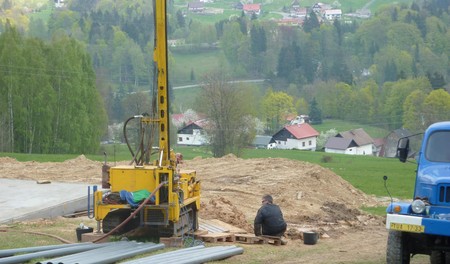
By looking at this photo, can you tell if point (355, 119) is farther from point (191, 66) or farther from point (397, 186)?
point (397, 186)

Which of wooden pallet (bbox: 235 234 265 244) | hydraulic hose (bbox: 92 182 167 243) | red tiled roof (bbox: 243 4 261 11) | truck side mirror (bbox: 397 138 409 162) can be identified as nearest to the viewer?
truck side mirror (bbox: 397 138 409 162)

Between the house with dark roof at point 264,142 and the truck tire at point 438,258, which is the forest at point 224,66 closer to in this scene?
the house with dark roof at point 264,142

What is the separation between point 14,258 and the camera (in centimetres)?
1512

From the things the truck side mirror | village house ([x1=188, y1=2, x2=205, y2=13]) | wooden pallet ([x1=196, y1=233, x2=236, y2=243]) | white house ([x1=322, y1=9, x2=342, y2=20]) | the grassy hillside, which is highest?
village house ([x1=188, y1=2, x2=205, y2=13])

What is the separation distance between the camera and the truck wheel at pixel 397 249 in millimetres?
14453

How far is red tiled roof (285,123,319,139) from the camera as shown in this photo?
87.7 metres

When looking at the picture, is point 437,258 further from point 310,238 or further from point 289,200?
point 289,200

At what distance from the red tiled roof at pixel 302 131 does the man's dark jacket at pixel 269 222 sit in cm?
6681

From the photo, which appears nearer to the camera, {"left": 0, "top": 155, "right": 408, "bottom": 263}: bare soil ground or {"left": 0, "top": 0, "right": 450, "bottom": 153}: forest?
{"left": 0, "top": 155, "right": 408, "bottom": 263}: bare soil ground

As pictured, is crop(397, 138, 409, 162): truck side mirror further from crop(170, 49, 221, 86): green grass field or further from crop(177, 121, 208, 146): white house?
crop(170, 49, 221, 86): green grass field

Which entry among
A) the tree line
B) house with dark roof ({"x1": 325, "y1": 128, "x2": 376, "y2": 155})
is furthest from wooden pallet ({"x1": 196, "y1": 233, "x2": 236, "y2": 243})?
house with dark roof ({"x1": 325, "y1": 128, "x2": 376, "y2": 155})

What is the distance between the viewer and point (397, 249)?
1446cm

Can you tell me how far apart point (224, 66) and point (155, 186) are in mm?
111142

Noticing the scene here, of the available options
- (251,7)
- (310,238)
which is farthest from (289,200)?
(251,7)
